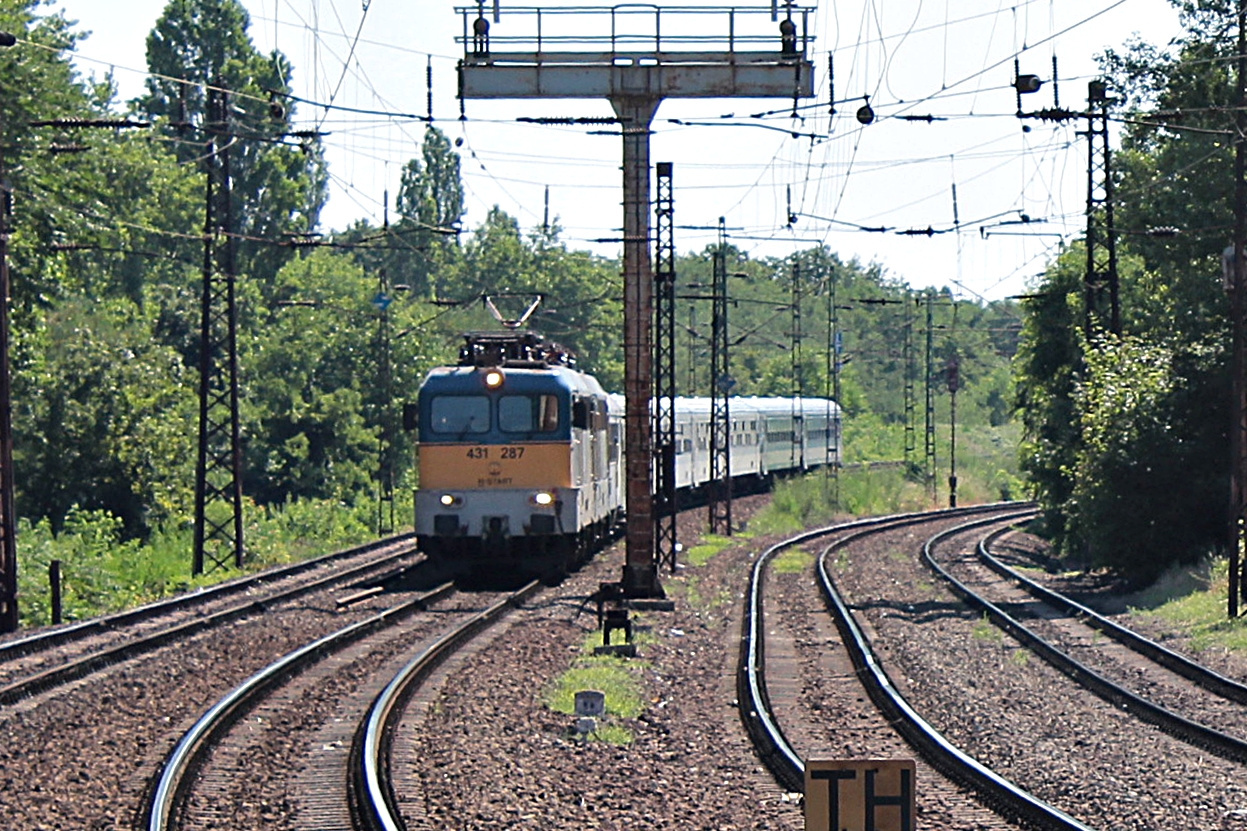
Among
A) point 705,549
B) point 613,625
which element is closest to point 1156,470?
point 613,625

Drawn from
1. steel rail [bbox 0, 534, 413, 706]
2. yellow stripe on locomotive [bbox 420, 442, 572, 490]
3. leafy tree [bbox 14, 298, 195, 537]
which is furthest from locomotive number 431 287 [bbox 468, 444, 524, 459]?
leafy tree [bbox 14, 298, 195, 537]

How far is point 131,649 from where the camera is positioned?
769 inches

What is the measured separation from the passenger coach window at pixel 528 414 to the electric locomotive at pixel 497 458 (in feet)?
0.05

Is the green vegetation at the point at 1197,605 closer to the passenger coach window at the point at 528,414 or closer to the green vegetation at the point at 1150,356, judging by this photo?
the green vegetation at the point at 1150,356

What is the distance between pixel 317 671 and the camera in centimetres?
1809

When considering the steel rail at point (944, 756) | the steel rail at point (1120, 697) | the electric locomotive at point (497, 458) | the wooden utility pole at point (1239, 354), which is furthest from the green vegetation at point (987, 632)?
the electric locomotive at point (497, 458)

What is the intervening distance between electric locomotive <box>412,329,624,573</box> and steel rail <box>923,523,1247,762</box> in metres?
6.50

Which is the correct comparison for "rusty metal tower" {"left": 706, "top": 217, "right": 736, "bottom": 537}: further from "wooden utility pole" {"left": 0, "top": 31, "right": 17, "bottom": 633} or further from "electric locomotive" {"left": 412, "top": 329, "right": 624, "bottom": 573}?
"wooden utility pole" {"left": 0, "top": 31, "right": 17, "bottom": 633}

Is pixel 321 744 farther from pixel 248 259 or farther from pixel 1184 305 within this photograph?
pixel 248 259

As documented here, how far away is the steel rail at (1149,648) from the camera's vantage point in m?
17.2

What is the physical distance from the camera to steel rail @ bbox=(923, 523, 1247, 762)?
1384cm

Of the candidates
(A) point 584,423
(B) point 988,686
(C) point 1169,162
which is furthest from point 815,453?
(B) point 988,686

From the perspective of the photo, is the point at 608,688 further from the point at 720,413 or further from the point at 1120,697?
the point at 720,413

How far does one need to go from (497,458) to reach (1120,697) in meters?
12.6
